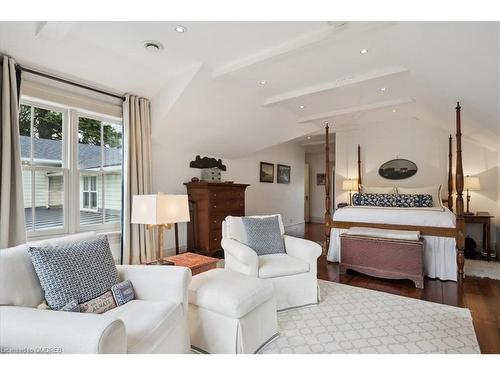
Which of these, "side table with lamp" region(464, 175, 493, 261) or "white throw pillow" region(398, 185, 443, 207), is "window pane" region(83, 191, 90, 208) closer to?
"white throw pillow" region(398, 185, 443, 207)

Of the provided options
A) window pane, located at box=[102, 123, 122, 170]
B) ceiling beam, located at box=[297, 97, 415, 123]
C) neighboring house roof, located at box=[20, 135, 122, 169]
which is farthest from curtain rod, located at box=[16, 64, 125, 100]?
ceiling beam, located at box=[297, 97, 415, 123]

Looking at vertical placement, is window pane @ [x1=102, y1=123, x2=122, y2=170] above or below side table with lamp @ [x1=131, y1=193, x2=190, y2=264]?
above

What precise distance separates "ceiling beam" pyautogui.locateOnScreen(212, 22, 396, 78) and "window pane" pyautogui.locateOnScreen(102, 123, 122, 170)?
156cm

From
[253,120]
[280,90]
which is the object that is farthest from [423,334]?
[253,120]

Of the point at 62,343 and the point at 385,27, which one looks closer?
the point at 62,343

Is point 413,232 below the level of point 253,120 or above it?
below

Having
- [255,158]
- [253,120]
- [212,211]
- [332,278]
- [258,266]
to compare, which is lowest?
[332,278]

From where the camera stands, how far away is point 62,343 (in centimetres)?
102

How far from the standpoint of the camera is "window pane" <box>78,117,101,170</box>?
323 centimetres

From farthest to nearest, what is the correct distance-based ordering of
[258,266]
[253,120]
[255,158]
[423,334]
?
[255,158], [253,120], [258,266], [423,334]

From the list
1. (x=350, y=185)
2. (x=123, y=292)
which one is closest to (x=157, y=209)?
(x=123, y=292)
